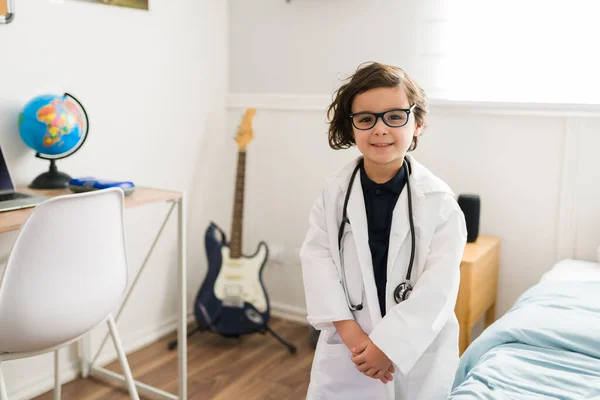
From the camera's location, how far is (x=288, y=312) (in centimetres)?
301

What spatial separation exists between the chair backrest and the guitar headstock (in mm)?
1182

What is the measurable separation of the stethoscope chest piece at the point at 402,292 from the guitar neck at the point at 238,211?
55.6 inches

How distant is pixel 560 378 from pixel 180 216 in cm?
126

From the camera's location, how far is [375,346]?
1.35 m

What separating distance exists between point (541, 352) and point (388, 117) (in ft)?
2.12

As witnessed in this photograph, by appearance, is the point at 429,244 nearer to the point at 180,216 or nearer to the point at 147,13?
Answer: the point at 180,216

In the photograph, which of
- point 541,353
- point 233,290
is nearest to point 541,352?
point 541,353

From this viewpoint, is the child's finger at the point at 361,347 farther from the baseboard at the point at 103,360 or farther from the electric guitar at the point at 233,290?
the baseboard at the point at 103,360

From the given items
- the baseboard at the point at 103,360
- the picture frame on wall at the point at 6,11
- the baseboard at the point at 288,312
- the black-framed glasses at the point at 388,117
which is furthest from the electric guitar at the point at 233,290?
the black-framed glasses at the point at 388,117

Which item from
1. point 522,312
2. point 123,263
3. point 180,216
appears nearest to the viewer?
point 522,312

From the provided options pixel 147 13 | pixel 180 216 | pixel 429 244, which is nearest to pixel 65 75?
pixel 147 13

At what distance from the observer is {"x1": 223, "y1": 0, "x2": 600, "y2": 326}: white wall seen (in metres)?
2.27

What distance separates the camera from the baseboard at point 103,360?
221 cm

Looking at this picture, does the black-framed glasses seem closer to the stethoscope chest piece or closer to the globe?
the stethoscope chest piece
